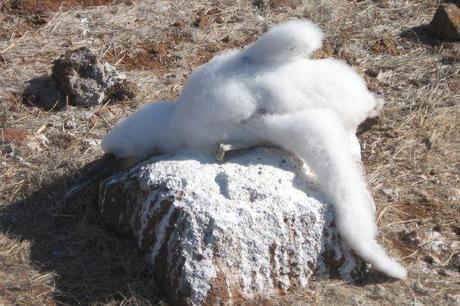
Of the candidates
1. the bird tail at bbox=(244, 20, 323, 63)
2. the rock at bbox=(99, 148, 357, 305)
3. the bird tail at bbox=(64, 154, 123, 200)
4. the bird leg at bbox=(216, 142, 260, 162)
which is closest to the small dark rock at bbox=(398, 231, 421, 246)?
the rock at bbox=(99, 148, 357, 305)

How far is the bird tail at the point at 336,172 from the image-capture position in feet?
11.4

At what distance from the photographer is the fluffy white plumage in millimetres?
3482

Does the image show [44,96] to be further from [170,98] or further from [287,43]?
[287,43]

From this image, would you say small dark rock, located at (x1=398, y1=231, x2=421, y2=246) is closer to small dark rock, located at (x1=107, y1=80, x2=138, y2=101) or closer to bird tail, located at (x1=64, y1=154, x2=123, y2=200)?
bird tail, located at (x1=64, y1=154, x2=123, y2=200)

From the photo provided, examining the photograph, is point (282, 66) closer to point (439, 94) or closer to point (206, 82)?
point (206, 82)

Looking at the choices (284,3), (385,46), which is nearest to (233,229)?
(385,46)

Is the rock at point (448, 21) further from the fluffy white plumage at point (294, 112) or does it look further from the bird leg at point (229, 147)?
the bird leg at point (229, 147)

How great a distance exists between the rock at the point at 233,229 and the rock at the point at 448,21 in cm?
256

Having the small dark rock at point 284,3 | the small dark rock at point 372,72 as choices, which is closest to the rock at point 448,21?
the small dark rock at point 372,72

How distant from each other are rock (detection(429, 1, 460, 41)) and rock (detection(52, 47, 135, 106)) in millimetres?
2254

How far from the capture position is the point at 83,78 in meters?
5.00

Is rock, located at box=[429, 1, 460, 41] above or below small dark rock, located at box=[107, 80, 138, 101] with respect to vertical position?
above

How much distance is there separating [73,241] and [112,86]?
1474mm

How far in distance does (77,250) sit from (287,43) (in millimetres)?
1327
